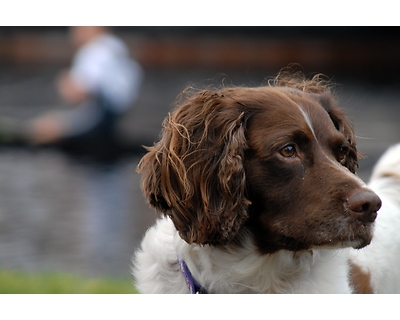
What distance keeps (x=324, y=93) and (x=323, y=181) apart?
815 mm

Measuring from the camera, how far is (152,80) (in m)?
15.9

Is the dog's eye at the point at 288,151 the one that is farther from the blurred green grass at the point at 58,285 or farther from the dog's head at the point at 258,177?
the blurred green grass at the point at 58,285

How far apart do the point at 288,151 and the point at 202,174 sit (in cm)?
42

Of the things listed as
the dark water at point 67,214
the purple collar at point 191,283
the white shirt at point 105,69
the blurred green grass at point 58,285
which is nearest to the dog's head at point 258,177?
the purple collar at point 191,283

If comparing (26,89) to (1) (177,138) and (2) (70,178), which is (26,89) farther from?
(1) (177,138)

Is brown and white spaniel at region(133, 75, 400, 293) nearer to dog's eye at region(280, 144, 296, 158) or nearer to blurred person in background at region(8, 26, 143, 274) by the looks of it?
dog's eye at region(280, 144, 296, 158)

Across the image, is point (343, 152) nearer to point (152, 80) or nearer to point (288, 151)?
point (288, 151)

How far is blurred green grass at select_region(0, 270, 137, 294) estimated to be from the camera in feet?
16.7

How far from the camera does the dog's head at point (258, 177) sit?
2.95 meters

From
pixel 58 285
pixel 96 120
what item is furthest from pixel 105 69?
pixel 58 285

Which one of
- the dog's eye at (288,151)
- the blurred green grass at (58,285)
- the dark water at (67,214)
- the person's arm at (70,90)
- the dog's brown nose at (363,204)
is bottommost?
the dark water at (67,214)

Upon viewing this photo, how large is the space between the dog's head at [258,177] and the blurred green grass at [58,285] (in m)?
1.90

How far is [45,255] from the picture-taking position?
751 cm

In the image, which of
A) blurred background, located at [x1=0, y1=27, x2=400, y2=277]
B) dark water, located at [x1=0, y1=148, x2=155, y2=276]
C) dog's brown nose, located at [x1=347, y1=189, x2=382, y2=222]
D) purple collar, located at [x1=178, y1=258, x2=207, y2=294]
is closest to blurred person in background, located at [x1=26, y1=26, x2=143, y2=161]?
blurred background, located at [x1=0, y1=27, x2=400, y2=277]
